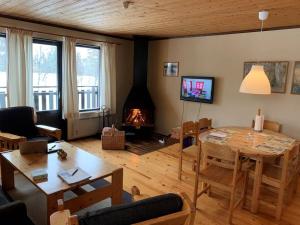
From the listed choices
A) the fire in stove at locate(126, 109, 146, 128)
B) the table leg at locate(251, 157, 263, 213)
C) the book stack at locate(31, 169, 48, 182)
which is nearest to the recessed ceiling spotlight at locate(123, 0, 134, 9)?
the book stack at locate(31, 169, 48, 182)

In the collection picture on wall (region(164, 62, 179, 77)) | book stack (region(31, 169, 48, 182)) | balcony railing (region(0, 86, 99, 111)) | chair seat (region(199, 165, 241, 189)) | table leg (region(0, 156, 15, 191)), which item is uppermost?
picture on wall (region(164, 62, 179, 77))

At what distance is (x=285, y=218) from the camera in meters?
2.50

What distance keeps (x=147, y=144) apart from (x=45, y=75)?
233cm

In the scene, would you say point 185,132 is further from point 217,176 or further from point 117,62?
point 117,62

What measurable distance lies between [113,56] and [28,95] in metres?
1.94

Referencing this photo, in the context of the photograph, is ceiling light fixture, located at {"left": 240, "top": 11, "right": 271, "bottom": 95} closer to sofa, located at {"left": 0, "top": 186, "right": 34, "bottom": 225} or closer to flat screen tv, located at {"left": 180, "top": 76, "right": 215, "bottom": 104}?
flat screen tv, located at {"left": 180, "top": 76, "right": 215, "bottom": 104}

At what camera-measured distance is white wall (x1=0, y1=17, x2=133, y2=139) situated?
4.20 metres

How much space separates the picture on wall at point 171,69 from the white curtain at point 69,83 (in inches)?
77.3

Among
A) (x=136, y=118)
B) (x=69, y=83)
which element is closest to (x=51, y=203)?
(x=69, y=83)

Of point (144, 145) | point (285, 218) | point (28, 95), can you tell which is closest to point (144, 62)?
point (144, 145)

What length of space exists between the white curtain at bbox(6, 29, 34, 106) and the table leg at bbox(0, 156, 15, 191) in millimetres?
1501

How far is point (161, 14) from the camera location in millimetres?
3184

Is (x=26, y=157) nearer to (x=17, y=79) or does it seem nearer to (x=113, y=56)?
(x=17, y=79)

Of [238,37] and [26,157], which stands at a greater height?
[238,37]
